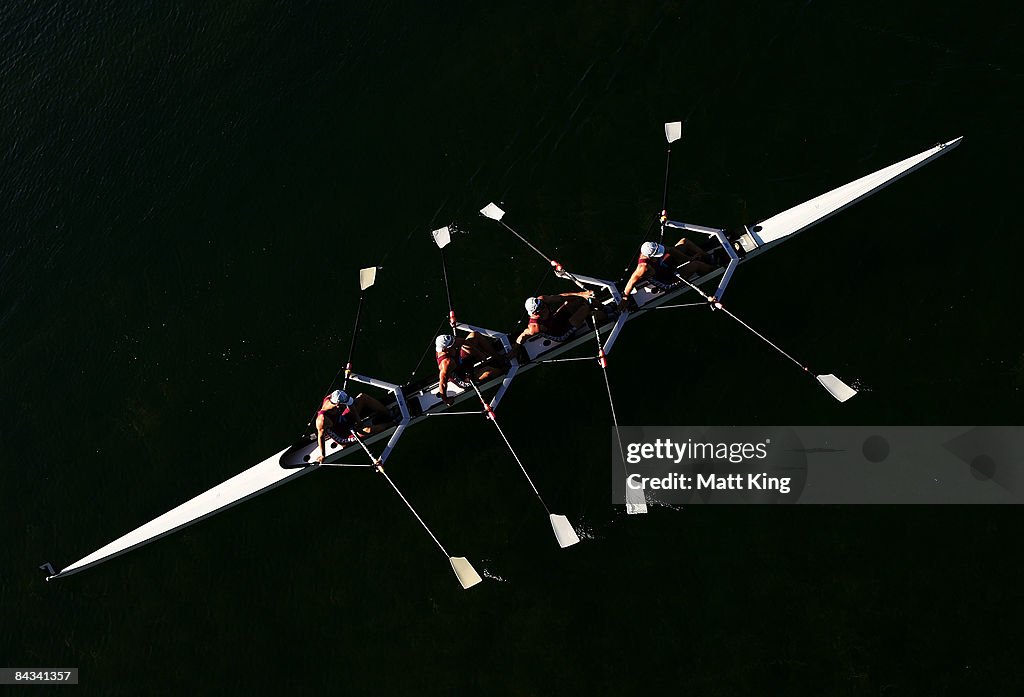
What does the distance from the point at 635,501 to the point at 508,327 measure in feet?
12.4

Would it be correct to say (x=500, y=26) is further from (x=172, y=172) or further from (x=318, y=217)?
(x=172, y=172)

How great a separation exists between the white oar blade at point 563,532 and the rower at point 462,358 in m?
2.68

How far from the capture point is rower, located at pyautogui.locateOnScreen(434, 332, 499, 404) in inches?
437

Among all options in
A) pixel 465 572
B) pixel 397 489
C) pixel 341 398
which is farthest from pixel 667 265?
pixel 465 572

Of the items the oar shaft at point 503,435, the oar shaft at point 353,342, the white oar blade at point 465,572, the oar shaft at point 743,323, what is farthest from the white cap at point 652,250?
the white oar blade at point 465,572

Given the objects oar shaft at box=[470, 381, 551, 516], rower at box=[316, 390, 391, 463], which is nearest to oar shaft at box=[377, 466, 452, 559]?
rower at box=[316, 390, 391, 463]

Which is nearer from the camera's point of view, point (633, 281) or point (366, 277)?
point (633, 281)

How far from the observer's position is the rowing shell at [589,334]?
37.7ft

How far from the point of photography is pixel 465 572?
37.2ft

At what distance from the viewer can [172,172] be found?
547 inches

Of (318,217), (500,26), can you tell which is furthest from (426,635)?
(500,26)

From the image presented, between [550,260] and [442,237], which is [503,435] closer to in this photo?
[550,260]

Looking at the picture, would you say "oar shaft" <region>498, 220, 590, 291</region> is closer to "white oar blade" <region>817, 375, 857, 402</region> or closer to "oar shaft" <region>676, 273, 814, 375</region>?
"oar shaft" <region>676, 273, 814, 375</region>

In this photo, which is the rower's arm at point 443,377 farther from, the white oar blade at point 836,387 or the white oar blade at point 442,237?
the white oar blade at point 836,387
